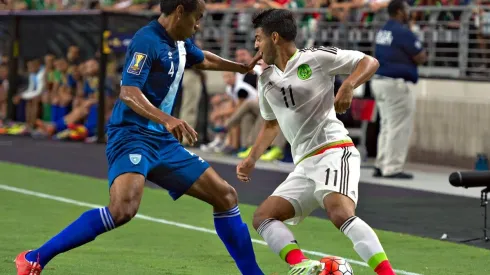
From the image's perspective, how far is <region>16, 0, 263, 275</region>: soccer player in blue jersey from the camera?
759cm

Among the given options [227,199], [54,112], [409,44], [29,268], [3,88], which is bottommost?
[3,88]

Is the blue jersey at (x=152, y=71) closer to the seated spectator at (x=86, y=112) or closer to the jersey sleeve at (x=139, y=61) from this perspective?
the jersey sleeve at (x=139, y=61)

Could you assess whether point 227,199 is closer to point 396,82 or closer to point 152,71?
point 152,71

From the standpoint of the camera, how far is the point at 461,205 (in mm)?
13461

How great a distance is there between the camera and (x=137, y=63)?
765cm

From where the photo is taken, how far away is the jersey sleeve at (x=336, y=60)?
7.64 metres

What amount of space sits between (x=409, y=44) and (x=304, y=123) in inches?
338

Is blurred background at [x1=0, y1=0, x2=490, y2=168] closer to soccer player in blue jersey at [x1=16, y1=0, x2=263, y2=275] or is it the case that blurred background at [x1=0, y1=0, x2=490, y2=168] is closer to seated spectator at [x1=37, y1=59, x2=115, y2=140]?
seated spectator at [x1=37, y1=59, x2=115, y2=140]

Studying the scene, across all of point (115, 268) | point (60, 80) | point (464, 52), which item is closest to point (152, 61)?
point (115, 268)

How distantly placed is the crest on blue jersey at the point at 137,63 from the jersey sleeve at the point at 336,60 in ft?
3.71

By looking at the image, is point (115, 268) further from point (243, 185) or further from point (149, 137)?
point (243, 185)

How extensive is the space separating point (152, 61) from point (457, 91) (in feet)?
36.5

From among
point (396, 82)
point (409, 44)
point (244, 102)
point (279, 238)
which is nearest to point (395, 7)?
point (409, 44)

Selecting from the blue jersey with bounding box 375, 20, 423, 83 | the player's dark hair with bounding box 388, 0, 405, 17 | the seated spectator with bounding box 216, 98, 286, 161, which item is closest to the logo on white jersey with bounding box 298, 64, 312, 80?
the blue jersey with bounding box 375, 20, 423, 83
